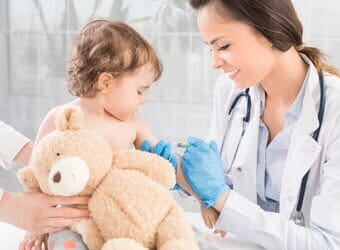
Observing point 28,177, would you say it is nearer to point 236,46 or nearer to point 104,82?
point 104,82

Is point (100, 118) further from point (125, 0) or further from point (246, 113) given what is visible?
point (125, 0)

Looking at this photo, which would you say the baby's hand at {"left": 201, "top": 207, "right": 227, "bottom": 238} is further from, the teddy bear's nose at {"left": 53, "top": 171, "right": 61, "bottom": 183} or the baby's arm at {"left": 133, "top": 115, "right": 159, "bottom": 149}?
the teddy bear's nose at {"left": 53, "top": 171, "right": 61, "bottom": 183}

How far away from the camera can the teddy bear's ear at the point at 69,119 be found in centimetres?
121

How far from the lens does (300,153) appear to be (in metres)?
1.49

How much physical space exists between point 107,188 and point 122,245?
151 mm

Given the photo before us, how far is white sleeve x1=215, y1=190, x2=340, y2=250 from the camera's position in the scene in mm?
1390

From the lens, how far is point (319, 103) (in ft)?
5.00

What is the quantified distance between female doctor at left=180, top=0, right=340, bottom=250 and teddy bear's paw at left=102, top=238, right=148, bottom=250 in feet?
1.14

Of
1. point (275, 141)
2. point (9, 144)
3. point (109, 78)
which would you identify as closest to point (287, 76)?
point (275, 141)

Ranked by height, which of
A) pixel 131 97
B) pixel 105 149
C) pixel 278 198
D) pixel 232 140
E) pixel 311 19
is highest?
pixel 311 19

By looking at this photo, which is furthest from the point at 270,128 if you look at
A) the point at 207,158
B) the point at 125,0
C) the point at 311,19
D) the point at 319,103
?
the point at 125,0

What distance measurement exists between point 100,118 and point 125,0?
49.9 inches

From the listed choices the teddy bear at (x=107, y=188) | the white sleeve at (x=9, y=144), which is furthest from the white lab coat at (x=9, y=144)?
the teddy bear at (x=107, y=188)

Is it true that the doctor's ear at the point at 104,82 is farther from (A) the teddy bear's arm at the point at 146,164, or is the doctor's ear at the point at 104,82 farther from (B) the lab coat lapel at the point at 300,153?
(B) the lab coat lapel at the point at 300,153
